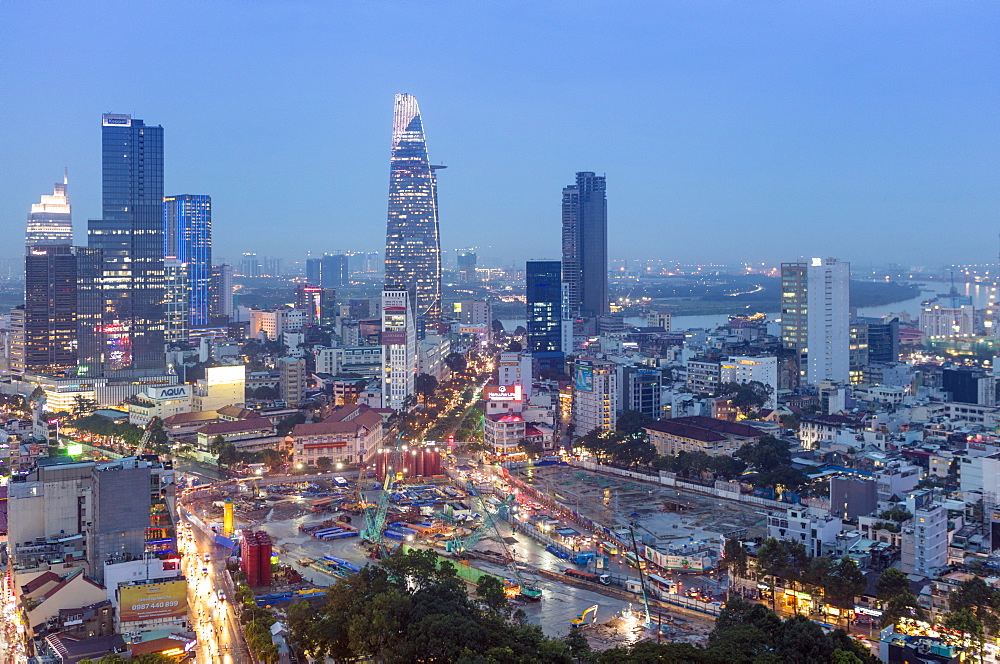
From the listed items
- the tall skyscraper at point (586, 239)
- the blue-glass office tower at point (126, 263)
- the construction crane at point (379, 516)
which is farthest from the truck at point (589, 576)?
the tall skyscraper at point (586, 239)

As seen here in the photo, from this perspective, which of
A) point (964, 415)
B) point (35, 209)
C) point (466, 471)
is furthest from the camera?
point (35, 209)

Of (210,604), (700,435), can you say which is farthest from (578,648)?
(700,435)

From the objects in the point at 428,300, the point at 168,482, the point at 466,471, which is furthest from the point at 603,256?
the point at 168,482

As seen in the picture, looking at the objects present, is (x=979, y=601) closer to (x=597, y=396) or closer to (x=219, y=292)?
(x=597, y=396)

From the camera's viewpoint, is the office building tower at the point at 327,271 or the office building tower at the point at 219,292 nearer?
the office building tower at the point at 219,292

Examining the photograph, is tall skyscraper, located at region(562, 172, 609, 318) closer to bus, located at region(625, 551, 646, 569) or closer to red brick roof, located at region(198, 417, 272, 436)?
red brick roof, located at region(198, 417, 272, 436)

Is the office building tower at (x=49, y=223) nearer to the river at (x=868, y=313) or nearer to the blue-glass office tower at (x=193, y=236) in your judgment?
the blue-glass office tower at (x=193, y=236)

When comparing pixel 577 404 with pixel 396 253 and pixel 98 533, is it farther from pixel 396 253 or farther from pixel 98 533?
pixel 396 253
